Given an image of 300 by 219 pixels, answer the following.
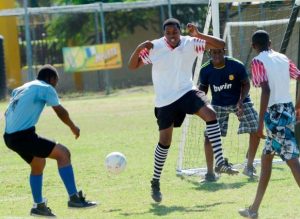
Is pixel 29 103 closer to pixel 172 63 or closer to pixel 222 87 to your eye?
pixel 172 63

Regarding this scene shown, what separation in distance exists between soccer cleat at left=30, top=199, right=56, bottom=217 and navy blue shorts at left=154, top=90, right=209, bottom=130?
1.74 metres

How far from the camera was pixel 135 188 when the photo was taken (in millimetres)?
10719

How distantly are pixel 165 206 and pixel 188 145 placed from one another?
394 centimetres

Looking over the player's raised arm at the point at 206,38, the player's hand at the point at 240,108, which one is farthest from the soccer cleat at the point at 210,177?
the player's raised arm at the point at 206,38

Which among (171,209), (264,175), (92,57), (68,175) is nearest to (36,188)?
(68,175)

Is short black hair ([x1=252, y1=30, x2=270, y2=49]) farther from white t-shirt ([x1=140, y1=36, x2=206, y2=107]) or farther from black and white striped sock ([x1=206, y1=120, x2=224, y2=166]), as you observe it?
black and white striped sock ([x1=206, y1=120, x2=224, y2=166])

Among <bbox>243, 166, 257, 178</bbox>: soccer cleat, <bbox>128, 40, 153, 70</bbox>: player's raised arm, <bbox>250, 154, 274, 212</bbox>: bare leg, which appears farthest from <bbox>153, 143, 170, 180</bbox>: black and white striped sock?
<bbox>250, 154, 274, 212</bbox>: bare leg

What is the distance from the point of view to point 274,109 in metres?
8.05

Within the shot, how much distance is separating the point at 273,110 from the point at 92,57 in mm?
20529

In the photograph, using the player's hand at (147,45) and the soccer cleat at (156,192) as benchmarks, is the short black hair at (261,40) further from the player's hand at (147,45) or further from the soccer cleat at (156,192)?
the soccer cleat at (156,192)

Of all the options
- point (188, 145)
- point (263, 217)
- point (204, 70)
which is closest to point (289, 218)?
point (263, 217)

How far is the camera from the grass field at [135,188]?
907 centimetres

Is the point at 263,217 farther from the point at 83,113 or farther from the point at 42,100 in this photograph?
the point at 83,113

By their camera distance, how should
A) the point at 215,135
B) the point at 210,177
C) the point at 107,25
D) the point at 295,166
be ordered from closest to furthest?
the point at 295,166 < the point at 215,135 < the point at 210,177 < the point at 107,25
